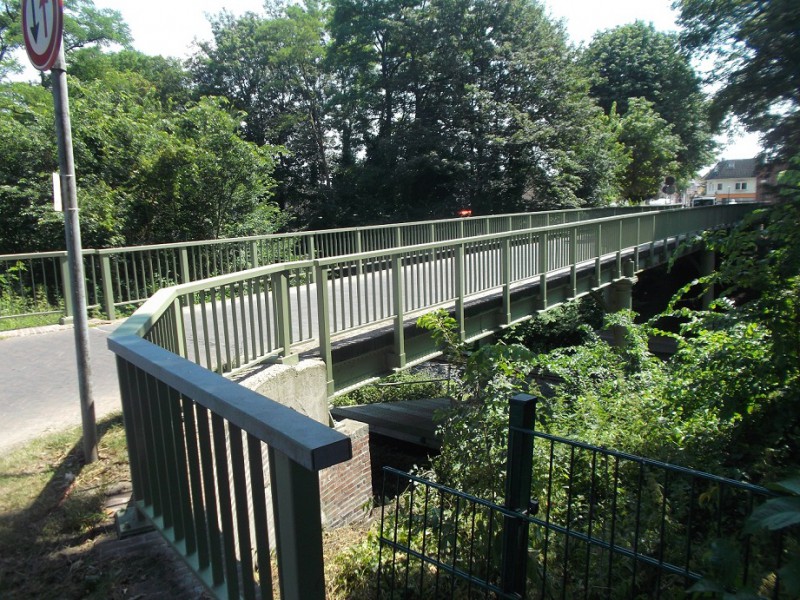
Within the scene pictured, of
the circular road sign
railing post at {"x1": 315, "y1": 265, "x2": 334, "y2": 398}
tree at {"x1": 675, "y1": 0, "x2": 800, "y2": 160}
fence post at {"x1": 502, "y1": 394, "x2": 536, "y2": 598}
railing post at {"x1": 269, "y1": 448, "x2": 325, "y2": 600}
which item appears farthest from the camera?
tree at {"x1": 675, "y1": 0, "x2": 800, "y2": 160}

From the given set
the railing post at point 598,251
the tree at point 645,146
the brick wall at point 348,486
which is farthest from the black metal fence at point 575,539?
the tree at point 645,146

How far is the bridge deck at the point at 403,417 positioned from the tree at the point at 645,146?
83.8ft

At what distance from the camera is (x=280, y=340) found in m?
6.29

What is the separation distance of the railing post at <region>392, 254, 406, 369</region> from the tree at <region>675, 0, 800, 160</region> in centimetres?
1696

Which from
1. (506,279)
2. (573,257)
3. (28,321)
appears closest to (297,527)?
(506,279)

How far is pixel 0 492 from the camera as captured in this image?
12.8 ft

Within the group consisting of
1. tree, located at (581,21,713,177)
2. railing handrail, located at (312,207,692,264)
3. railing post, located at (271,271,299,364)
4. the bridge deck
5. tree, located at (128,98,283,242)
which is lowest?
the bridge deck

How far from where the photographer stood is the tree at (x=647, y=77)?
4144 centimetres

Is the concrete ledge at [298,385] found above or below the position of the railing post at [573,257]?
below

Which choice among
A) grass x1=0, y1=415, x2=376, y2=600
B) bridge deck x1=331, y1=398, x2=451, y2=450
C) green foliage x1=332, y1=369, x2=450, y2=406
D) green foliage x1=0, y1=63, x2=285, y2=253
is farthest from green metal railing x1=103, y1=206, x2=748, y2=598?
green foliage x1=0, y1=63, x2=285, y2=253

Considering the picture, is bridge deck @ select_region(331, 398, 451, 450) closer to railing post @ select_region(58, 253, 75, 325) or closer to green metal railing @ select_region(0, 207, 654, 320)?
green metal railing @ select_region(0, 207, 654, 320)

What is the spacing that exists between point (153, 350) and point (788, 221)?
5.51m

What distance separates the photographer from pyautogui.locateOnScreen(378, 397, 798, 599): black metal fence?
2359mm

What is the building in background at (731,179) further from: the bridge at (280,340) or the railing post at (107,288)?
the railing post at (107,288)
